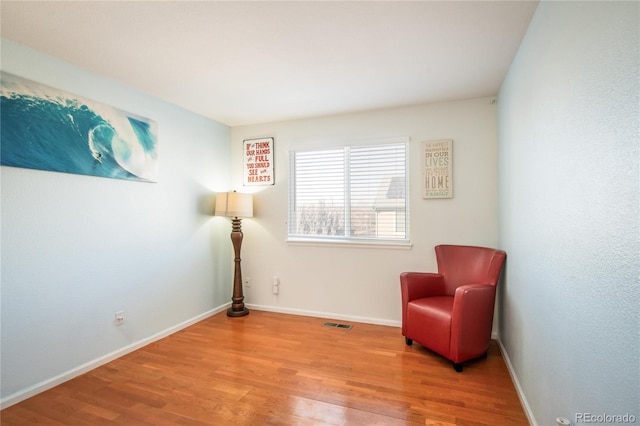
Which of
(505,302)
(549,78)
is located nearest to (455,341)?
(505,302)

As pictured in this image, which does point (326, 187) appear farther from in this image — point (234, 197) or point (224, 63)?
point (224, 63)

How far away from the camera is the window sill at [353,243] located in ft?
11.4

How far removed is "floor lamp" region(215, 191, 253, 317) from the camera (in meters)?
3.72

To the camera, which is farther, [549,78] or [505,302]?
[505,302]

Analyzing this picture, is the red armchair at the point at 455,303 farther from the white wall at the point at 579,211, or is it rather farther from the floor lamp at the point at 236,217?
the floor lamp at the point at 236,217

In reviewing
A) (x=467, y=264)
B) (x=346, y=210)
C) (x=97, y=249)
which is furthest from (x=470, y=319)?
(x=97, y=249)

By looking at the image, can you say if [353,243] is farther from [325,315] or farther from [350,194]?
[325,315]

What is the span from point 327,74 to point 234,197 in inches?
72.5

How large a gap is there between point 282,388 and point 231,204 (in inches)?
84.8

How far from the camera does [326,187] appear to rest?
3.85m

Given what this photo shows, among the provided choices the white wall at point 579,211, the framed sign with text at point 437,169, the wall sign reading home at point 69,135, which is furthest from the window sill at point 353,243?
the wall sign reading home at point 69,135

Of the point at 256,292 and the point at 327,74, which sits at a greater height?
the point at 327,74

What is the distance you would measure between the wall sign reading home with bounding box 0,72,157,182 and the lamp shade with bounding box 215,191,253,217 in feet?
2.66

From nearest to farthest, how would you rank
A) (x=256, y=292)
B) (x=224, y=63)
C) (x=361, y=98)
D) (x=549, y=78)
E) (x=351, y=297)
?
(x=549, y=78), (x=224, y=63), (x=361, y=98), (x=351, y=297), (x=256, y=292)
